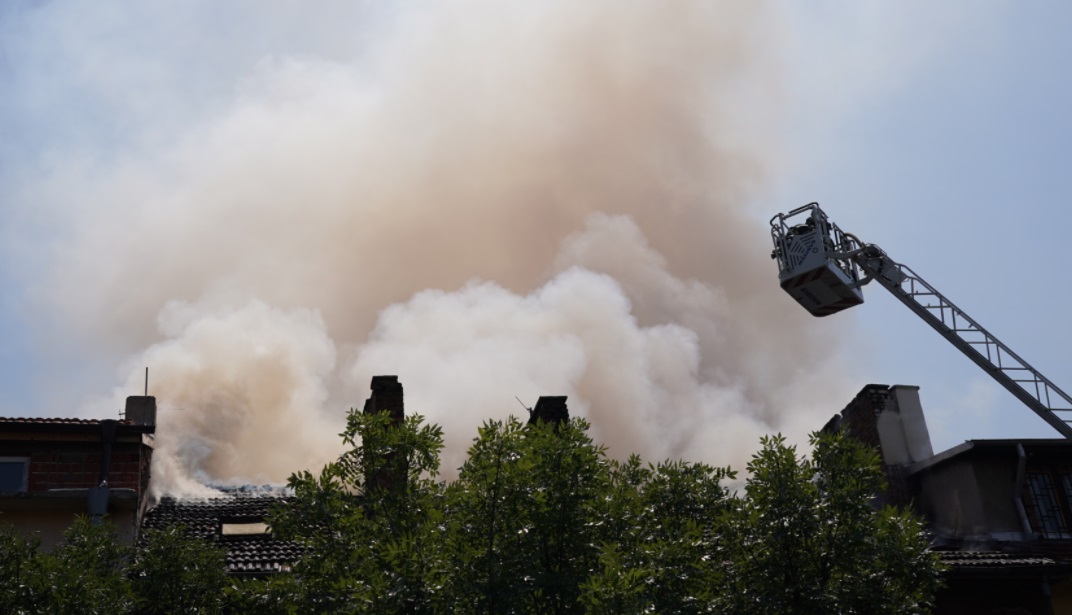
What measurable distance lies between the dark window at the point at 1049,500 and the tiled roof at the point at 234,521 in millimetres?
15084

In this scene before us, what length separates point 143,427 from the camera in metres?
21.5

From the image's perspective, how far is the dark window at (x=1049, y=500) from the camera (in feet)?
73.9

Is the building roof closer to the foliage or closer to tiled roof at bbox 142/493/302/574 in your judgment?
tiled roof at bbox 142/493/302/574

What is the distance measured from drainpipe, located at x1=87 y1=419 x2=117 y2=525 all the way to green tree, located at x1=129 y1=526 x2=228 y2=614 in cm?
424

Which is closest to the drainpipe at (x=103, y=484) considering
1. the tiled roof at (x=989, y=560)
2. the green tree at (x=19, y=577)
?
the green tree at (x=19, y=577)

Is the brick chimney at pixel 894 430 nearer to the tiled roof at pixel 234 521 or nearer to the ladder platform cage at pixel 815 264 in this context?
the ladder platform cage at pixel 815 264

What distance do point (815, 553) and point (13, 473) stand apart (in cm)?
1521

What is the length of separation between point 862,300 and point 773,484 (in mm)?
15557

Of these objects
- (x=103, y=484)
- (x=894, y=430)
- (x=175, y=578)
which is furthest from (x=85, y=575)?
(x=894, y=430)

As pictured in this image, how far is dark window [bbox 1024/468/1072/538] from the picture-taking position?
73.9ft

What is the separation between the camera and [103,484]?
67.8ft

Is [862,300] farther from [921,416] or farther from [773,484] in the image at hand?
[773,484]

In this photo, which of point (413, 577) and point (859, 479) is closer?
point (413, 577)

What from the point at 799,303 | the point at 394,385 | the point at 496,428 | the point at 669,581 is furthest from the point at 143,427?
the point at 799,303
